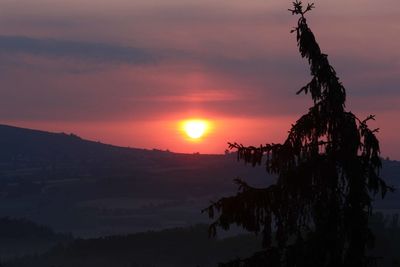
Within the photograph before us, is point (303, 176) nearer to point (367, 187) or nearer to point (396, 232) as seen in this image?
point (367, 187)

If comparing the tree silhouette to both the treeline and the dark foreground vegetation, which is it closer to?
the dark foreground vegetation

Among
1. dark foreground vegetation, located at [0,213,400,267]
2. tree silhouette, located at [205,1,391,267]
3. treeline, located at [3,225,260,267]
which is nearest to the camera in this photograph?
tree silhouette, located at [205,1,391,267]

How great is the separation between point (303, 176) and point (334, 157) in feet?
2.33

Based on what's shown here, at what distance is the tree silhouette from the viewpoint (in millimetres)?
17812

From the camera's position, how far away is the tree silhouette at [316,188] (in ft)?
58.4

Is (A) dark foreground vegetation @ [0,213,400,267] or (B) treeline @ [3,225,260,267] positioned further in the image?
(B) treeline @ [3,225,260,267]

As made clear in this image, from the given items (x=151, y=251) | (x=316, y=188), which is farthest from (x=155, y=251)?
(x=316, y=188)

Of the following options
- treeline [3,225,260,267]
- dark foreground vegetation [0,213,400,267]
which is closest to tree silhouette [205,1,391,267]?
dark foreground vegetation [0,213,400,267]

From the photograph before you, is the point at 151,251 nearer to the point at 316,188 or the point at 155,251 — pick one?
the point at 155,251

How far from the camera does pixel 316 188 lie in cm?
1795

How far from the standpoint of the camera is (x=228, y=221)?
715 inches

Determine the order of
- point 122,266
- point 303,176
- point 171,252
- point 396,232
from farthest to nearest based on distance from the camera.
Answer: point 171,252
point 122,266
point 396,232
point 303,176

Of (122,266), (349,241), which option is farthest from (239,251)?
(349,241)

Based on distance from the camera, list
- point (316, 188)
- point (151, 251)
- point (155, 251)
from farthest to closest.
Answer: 1. point (151, 251)
2. point (155, 251)
3. point (316, 188)
